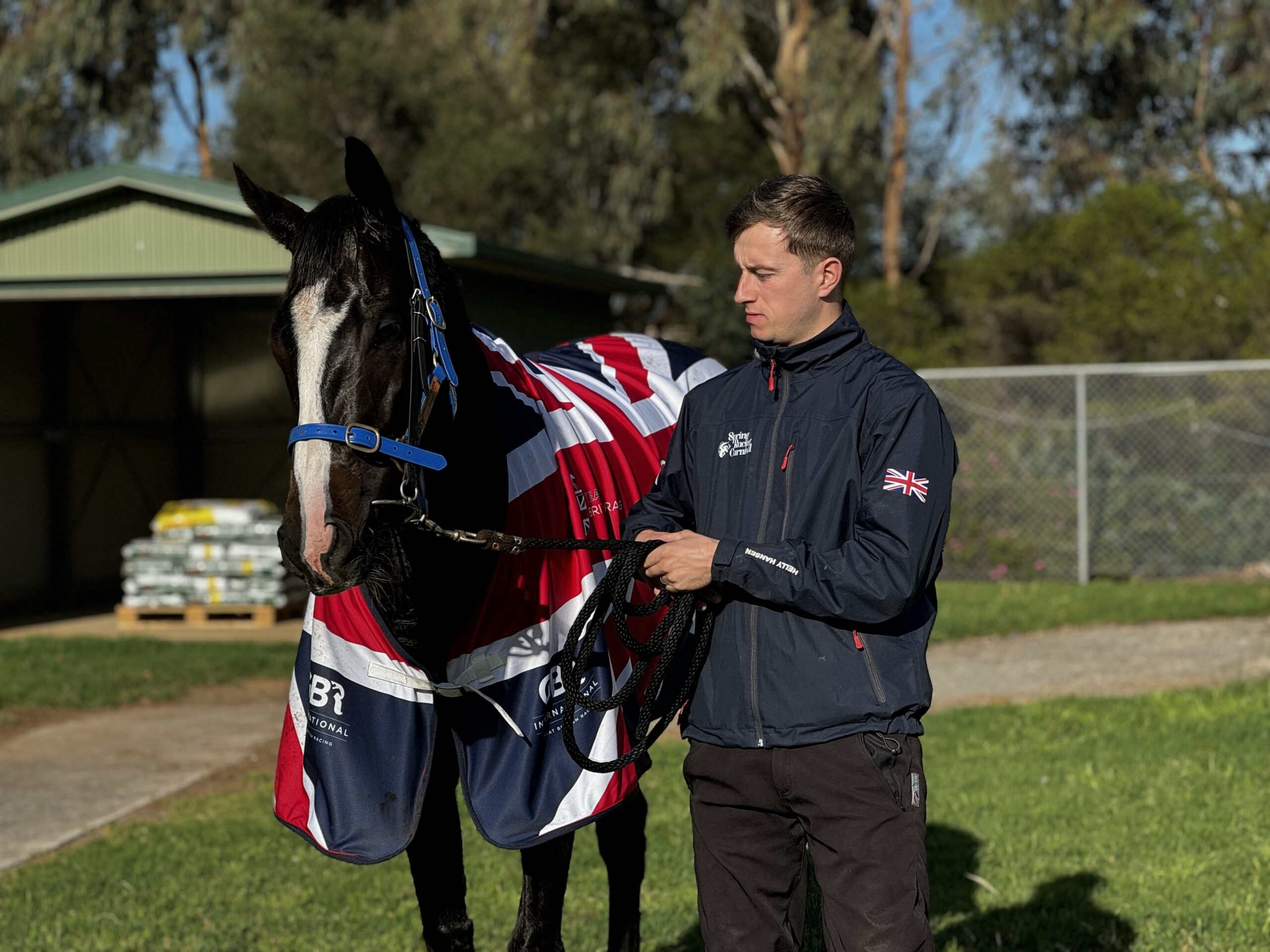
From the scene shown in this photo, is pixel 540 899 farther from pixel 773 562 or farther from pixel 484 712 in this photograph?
pixel 773 562

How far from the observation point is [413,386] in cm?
255

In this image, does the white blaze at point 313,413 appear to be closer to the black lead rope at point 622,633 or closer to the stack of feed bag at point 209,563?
the black lead rope at point 622,633

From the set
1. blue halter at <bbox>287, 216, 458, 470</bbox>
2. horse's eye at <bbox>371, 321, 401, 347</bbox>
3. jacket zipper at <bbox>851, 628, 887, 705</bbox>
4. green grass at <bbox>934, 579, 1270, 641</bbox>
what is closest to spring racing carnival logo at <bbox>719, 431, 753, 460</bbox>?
jacket zipper at <bbox>851, 628, 887, 705</bbox>

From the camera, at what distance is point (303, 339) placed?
7.96 feet

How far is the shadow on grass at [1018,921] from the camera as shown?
4.02 meters

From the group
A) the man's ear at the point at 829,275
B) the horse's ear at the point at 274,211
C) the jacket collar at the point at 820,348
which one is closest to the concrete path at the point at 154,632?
the horse's ear at the point at 274,211

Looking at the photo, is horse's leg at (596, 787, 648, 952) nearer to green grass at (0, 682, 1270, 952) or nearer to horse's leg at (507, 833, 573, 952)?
green grass at (0, 682, 1270, 952)

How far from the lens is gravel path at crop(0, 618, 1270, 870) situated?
248 inches

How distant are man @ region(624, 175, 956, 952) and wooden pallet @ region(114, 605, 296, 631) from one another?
9657 mm

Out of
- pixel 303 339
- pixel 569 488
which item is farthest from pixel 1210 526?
pixel 303 339

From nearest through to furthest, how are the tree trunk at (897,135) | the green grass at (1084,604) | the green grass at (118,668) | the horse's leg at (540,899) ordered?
the horse's leg at (540,899), the green grass at (118,668), the green grass at (1084,604), the tree trunk at (897,135)

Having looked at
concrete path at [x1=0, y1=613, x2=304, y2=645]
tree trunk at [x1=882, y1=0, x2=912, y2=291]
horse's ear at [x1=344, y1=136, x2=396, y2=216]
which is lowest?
concrete path at [x1=0, y1=613, x2=304, y2=645]

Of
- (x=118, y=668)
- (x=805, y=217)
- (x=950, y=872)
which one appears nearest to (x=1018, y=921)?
(x=950, y=872)

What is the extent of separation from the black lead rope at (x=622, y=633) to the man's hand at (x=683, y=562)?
50 mm
